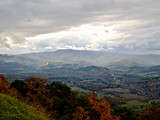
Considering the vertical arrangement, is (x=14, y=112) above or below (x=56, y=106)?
above

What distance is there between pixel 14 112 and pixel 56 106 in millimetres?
34668

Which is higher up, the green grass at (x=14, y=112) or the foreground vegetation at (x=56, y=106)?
the green grass at (x=14, y=112)

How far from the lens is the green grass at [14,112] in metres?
18.7

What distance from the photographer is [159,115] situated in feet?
163

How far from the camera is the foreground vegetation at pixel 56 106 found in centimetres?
2206

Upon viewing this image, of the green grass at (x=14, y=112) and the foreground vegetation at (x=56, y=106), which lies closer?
the green grass at (x=14, y=112)

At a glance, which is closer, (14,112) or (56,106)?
(14,112)

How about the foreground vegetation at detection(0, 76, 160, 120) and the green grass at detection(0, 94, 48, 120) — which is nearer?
the green grass at detection(0, 94, 48, 120)

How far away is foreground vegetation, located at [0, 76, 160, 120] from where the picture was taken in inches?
868

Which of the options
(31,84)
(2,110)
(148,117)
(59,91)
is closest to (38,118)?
(2,110)

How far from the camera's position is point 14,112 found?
66.8 feet

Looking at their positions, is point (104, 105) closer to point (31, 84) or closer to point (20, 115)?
point (20, 115)

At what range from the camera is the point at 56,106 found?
53.9 metres

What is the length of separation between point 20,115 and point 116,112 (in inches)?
1715
